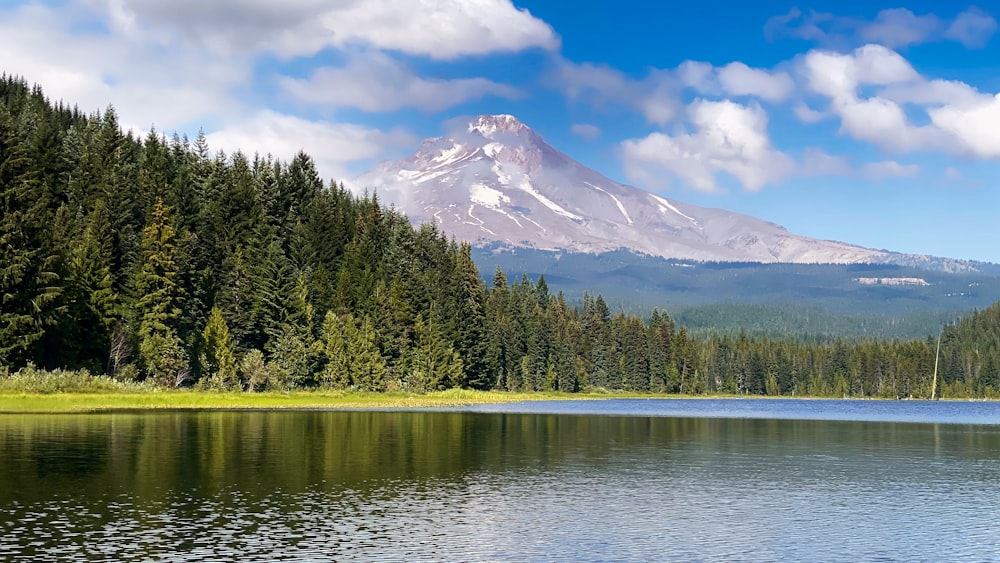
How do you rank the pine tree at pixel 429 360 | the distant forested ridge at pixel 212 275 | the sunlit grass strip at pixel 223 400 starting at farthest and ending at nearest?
the pine tree at pixel 429 360 → the distant forested ridge at pixel 212 275 → the sunlit grass strip at pixel 223 400

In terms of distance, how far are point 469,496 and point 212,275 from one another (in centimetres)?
9675

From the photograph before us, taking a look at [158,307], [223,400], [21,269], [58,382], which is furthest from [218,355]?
[21,269]

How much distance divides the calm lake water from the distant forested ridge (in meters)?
24.3

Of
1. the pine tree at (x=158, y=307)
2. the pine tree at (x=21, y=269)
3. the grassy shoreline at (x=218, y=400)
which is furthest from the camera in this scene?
the pine tree at (x=158, y=307)

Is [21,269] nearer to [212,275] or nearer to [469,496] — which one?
[212,275]

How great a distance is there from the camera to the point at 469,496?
43750 mm

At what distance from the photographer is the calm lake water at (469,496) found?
31.9m

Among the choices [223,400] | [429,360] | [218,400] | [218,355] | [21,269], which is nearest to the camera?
[21,269]

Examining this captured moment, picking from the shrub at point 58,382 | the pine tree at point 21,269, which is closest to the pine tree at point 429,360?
the shrub at point 58,382

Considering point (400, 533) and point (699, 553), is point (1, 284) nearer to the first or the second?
point (400, 533)

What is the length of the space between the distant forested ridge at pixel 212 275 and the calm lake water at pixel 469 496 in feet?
79.8

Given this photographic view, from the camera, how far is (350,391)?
136 metres

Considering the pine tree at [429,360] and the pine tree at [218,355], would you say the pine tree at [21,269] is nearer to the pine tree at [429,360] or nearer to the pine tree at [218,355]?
the pine tree at [218,355]

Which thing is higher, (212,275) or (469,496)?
(212,275)
